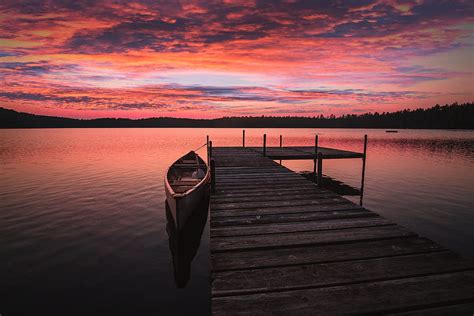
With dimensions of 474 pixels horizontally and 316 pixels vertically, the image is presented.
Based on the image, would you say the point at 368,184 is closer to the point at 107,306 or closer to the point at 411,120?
the point at 107,306

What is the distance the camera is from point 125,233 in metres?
11.0

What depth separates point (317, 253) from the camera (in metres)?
5.33

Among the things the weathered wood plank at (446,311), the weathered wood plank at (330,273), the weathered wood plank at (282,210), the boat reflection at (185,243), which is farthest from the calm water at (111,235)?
the weathered wood plank at (446,311)

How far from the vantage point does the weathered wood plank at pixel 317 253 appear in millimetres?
4929

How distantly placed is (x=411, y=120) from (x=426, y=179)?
564 ft

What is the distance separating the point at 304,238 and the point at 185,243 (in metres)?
5.22

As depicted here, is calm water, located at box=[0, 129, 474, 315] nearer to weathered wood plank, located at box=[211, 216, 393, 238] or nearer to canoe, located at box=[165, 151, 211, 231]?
canoe, located at box=[165, 151, 211, 231]

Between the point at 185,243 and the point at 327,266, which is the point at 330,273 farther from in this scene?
the point at 185,243

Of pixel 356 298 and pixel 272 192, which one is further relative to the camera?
pixel 272 192

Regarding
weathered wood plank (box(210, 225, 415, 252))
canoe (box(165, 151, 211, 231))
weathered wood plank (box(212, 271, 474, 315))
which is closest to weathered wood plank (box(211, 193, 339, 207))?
canoe (box(165, 151, 211, 231))

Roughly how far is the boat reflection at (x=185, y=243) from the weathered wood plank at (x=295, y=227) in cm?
141

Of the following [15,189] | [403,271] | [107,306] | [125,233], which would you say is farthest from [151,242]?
[15,189]

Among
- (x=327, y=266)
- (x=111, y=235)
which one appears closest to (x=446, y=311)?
(x=327, y=266)

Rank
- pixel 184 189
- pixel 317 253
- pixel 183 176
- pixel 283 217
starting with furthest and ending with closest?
pixel 183 176 < pixel 184 189 < pixel 283 217 < pixel 317 253
